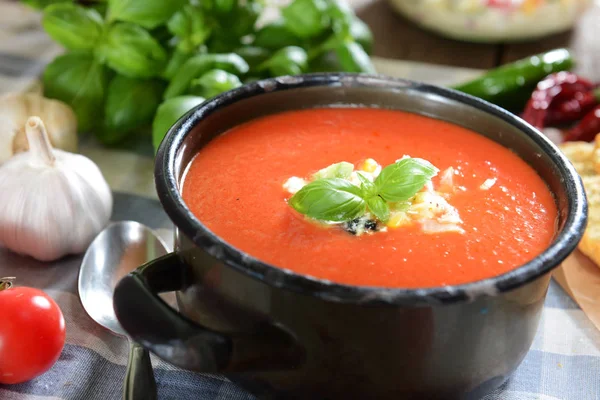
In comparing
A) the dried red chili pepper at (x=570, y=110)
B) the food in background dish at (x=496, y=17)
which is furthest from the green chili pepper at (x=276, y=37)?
the dried red chili pepper at (x=570, y=110)

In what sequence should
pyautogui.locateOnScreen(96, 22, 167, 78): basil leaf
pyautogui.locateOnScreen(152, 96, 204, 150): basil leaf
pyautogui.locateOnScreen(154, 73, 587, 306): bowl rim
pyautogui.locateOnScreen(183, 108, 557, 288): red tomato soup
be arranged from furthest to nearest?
pyautogui.locateOnScreen(96, 22, 167, 78): basil leaf < pyautogui.locateOnScreen(152, 96, 204, 150): basil leaf < pyautogui.locateOnScreen(183, 108, 557, 288): red tomato soup < pyautogui.locateOnScreen(154, 73, 587, 306): bowl rim

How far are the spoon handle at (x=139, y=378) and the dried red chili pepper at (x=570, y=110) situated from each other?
1.65 meters

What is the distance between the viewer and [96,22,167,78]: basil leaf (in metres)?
2.24

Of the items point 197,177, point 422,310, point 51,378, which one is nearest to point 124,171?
point 197,177

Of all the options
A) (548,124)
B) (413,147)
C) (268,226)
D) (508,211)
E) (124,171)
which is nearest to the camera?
(268,226)

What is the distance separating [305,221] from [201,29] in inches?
42.0

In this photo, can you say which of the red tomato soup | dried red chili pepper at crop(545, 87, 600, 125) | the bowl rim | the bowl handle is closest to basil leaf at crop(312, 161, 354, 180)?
the red tomato soup

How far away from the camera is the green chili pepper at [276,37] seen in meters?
2.50

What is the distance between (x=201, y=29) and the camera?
232 centimetres

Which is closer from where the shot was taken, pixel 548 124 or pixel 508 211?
pixel 508 211

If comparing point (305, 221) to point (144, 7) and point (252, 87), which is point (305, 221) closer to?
point (252, 87)

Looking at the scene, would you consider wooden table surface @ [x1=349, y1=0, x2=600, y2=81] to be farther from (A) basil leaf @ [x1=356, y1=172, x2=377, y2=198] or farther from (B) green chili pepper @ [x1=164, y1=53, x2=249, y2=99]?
(A) basil leaf @ [x1=356, y1=172, x2=377, y2=198]

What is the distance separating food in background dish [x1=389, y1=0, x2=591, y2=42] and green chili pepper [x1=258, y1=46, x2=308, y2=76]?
35.4 inches

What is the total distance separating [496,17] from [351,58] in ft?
2.87
